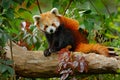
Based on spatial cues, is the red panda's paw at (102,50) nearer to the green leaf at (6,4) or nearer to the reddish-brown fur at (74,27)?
the reddish-brown fur at (74,27)

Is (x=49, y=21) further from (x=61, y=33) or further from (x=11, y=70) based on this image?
(x=11, y=70)

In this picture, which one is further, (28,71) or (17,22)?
(17,22)

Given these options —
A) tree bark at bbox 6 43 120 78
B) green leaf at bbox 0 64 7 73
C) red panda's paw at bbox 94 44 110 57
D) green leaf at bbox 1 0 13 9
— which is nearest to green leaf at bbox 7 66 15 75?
green leaf at bbox 0 64 7 73

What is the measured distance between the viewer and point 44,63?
305cm

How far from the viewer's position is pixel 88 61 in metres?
2.96

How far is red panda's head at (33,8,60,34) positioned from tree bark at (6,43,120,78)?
0.43 metres

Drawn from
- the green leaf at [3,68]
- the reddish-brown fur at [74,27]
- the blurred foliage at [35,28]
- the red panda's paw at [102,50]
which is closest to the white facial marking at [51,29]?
the reddish-brown fur at [74,27]

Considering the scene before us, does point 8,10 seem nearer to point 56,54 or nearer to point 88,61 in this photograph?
point 56,54

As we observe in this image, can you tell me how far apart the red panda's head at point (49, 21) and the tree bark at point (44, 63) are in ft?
1.41

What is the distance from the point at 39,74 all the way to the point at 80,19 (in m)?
1.11

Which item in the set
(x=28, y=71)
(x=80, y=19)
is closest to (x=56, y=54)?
(x=28, y=71)

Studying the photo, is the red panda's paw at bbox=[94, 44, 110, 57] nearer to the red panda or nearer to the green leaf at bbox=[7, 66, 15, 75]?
the red panda

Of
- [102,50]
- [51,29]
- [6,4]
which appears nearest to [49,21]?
[51,29]

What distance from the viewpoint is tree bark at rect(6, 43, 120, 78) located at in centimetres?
292
